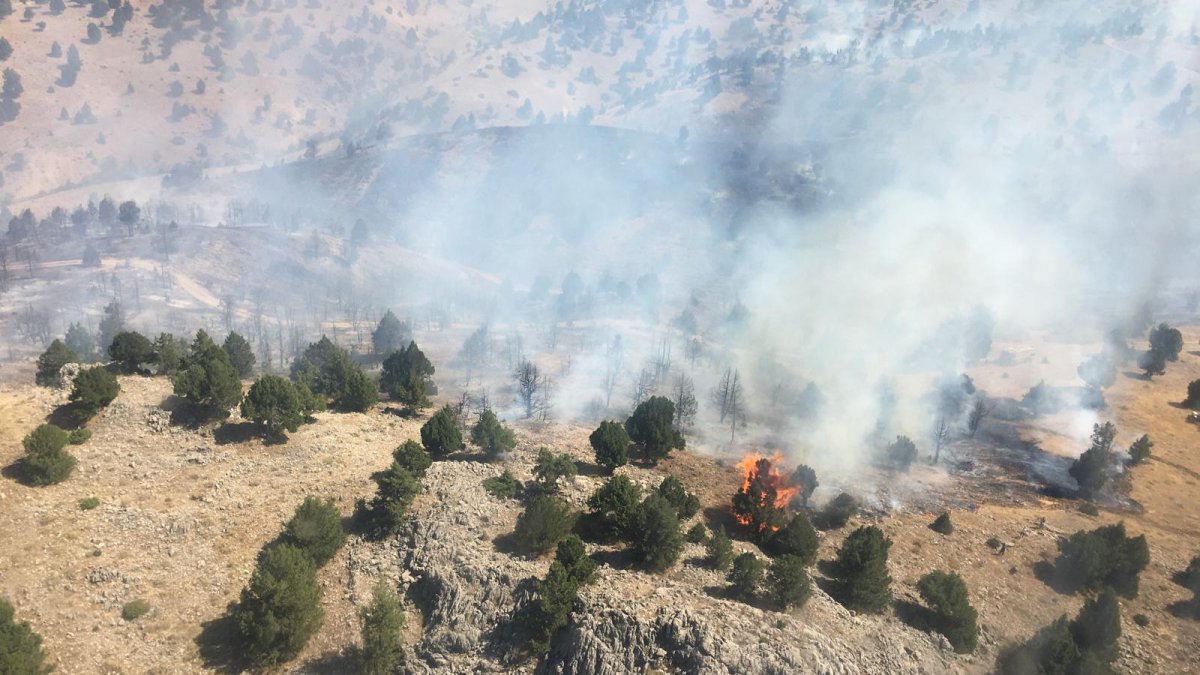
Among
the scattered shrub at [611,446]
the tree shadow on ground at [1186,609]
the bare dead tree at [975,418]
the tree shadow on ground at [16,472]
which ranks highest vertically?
the bare dead tree at [975,418]

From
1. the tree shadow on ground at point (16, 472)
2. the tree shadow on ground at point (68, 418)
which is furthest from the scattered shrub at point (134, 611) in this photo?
the tree shadow on ground at point (68, 418)

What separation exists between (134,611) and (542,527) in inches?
944

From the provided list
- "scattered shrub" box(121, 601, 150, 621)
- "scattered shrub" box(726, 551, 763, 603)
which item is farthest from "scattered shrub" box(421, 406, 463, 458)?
"scattered shrub" box(726, 551, 763, 603)

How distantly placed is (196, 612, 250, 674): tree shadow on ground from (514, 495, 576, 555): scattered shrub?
1726cm

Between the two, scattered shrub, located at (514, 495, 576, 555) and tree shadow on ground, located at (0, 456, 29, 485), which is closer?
tree shadow on ground, located at (0, 456, 29, 485)

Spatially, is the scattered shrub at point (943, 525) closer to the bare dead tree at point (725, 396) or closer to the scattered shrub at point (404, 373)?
the bare dead tree at point (725, 396)

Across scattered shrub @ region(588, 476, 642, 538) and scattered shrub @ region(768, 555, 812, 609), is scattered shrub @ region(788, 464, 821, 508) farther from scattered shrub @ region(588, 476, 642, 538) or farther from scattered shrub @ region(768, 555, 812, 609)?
scattered shrub @ region(588, 476, 642, 538)

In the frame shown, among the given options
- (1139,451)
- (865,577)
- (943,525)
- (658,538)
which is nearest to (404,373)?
(658,538)

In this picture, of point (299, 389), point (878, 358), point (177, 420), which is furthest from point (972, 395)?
point (177, 420)

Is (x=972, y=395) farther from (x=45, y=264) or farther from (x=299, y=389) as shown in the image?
(x=45, y=264)

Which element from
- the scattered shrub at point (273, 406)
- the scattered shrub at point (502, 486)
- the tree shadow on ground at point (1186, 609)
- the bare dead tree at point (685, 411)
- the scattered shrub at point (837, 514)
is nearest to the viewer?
the tree shadow on ground at point (1186, 609)

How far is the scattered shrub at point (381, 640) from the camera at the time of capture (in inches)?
1471

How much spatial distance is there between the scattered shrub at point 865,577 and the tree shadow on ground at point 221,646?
122ft

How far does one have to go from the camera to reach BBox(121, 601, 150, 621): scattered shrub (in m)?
37.9
